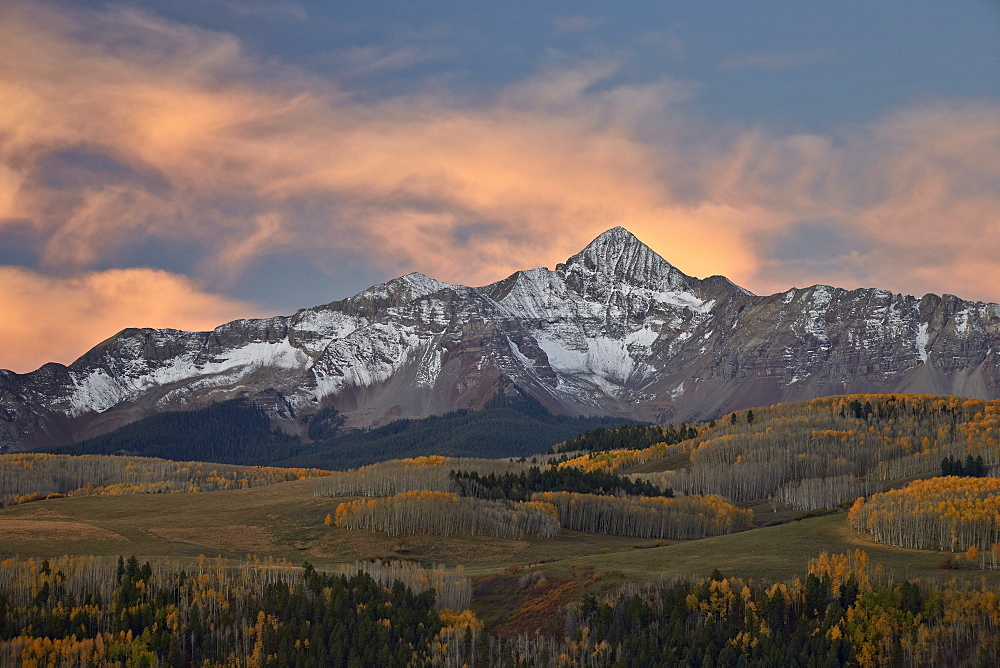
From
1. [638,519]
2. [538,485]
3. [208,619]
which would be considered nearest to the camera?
[208,619]

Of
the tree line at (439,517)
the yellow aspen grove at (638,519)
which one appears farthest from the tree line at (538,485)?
the tree line at (439,517)

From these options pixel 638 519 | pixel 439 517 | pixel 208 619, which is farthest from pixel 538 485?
pixel 208 619

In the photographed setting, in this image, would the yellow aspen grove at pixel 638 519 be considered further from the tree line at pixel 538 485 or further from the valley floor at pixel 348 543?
the tree line at pixel 538 485

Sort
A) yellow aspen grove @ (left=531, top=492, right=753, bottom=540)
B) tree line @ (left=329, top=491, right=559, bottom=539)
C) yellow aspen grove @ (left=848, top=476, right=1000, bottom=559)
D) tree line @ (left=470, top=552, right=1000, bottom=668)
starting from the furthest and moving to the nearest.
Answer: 1. yellow aspen grove @ (left=531, top=492, right=753, bottom=540)
2. tree line @ (left=329, top=491, right=559, bottom=539)
3. yellow aspen grove @ (left=848, top=476, right=1000, bottom=559)
4. tree line @ (left=470, top=552, right=1000, bottom=668)

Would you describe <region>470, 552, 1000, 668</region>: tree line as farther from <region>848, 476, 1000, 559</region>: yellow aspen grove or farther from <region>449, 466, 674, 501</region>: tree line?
<region>449, 466, 674, 501</region>: tree line


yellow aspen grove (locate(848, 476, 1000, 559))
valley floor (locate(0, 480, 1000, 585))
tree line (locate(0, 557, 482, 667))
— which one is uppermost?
yellow aspen grove (locate(848, 476, 1000, 559))

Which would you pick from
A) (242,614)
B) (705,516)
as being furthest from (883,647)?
(705,516)

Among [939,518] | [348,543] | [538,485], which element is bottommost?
[348,543]

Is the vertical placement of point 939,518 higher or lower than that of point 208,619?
higher

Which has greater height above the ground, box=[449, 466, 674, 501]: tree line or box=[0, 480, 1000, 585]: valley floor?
box=[449, 466, 674, 501]: tree line

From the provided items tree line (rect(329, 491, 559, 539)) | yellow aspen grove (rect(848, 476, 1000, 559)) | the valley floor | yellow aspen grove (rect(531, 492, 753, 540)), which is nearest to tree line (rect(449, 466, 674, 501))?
yellow aspen grove (rect(531, 492, 753, 540))

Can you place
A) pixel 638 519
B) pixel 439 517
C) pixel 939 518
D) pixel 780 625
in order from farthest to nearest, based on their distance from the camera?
pixel 638 519 → pixel 439 517 → pixel 939 518 → pixel 780 625

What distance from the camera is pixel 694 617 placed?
8769 cm

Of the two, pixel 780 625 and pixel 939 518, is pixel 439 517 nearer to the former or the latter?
pixel 939 518
